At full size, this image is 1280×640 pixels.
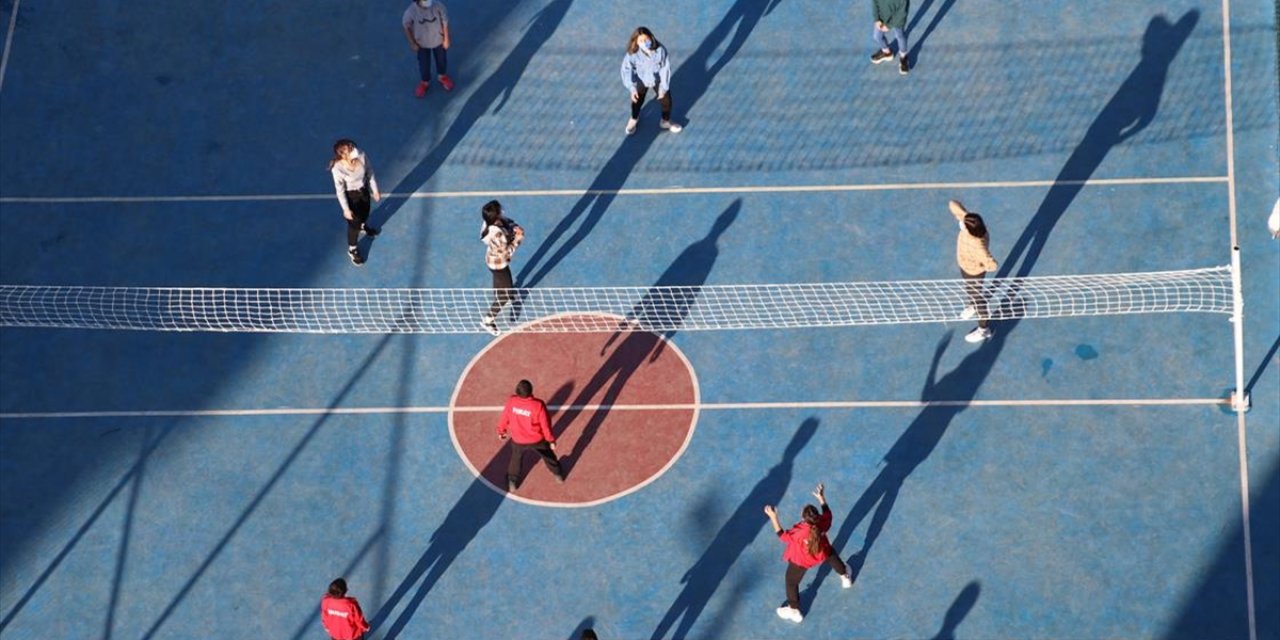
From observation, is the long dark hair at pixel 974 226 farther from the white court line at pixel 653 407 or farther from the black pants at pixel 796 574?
the black pants at pixel 796 574

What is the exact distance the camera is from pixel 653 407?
2147 centimetres

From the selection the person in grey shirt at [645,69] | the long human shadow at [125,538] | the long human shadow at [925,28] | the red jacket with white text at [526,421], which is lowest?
the long human shadow at [125,538]

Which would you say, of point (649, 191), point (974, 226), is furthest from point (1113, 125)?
point (649, 191)

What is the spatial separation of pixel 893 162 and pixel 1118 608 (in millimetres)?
7032

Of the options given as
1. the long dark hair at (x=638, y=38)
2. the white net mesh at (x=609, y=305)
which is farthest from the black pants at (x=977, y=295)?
the long dark hair at (x=638, y=38)

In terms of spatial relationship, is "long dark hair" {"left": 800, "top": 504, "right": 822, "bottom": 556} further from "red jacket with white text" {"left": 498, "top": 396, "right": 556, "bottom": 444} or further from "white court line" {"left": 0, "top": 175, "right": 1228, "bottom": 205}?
"white court line" {"left": 0, "top": 175, "right": 1228, "bottom": 205}

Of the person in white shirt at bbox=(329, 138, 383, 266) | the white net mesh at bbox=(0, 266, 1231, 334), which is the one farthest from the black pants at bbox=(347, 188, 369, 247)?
the white net mesh at bbox=(0, 266, 1231, 334)

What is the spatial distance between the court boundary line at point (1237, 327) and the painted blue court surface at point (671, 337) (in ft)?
0.24

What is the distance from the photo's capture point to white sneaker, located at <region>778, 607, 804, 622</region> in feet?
64.3

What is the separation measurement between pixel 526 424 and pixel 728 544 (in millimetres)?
2919

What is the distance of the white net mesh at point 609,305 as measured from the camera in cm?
2180

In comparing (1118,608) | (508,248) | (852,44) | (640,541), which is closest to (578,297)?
(508,248)

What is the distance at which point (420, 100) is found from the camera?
24.7 meters

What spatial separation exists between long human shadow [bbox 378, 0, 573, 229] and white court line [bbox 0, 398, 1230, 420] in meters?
3.15
